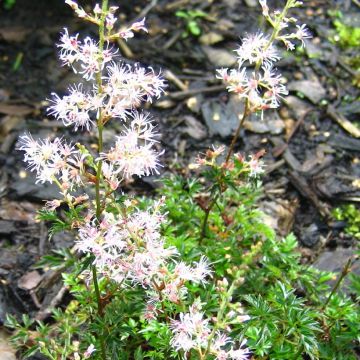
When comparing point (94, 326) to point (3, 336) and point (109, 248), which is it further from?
point (3, 336)

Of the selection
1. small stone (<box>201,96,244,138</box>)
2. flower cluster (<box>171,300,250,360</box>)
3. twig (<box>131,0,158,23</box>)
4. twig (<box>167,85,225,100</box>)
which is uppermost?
flower cluster (<box>171,300,250,360</box>)

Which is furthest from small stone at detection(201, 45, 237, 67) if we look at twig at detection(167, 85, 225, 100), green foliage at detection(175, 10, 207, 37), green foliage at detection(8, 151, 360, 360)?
green foliage at detection(8, 151, 360, 360)

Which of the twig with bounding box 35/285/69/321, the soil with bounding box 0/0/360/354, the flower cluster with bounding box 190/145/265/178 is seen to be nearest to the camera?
the flower cluster with bounding box 190/145/265/178

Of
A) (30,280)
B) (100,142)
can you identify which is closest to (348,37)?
(30,280)

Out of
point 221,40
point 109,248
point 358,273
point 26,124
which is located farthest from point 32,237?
point 221,40

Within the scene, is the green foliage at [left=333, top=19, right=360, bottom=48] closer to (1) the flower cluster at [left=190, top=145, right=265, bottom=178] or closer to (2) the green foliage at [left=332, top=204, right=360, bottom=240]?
(2) the green foliage at [left=332, top=204, right=360, bottom=240]

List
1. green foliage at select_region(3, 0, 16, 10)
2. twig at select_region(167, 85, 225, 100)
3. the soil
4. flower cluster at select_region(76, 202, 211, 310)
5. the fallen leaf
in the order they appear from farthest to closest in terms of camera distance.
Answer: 1. green foliage at select_region(3, 0, 16, 10)
2. twig at select_region(167, 85, 225, 100)
3. the soil
4. the fallen leaf
5. flower cluster at select_region(76, 202, 211, 310)

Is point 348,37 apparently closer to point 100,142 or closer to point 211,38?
point 211,38
